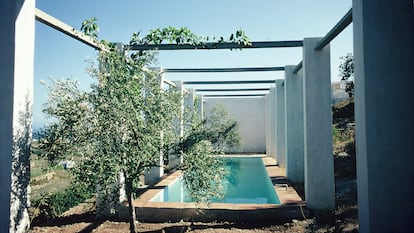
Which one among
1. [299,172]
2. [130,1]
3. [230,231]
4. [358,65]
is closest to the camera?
[358,65]

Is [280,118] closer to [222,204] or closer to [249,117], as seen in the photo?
[222,204]

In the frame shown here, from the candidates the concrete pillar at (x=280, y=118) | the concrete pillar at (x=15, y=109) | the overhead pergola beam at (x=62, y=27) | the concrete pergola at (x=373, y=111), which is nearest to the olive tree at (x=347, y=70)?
the concrete pillar at (x=280, y=118)

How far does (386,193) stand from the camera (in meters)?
2.81

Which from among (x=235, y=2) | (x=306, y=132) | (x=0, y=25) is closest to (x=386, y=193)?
(x=306, y=132)

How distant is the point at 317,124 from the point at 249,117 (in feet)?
56.3

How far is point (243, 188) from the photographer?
1227 cm

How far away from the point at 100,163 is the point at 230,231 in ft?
10.5

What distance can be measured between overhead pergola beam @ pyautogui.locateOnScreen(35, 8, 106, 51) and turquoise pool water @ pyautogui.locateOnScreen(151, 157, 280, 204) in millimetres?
4023

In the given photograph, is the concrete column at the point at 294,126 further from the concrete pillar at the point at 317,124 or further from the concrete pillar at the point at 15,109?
the concrete pillar at the point at 15,109

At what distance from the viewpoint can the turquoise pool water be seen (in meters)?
9.52

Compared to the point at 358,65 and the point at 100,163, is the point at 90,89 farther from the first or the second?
the point at 358,65

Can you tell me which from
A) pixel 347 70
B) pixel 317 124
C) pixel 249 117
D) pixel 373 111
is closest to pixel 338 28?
pixel 317 124

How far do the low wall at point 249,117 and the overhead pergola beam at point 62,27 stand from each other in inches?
A: 702

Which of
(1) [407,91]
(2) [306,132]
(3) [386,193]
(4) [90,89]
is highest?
(4) [90,89]
